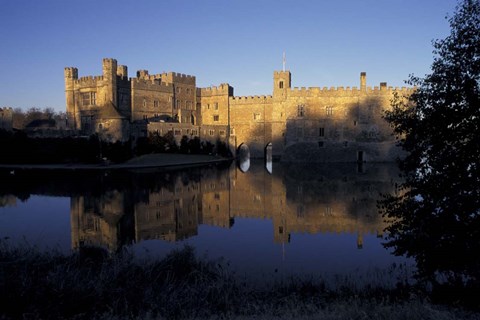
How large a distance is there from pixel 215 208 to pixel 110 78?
26368 millimetres

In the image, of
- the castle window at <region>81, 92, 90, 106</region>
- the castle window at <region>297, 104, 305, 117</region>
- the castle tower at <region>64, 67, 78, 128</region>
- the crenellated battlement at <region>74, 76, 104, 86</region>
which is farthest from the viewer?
the castle window at <region>297, 104, 305, 117</region>

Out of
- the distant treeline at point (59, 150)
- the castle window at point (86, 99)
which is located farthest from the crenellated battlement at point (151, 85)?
the distant treeline at point (59, 150)

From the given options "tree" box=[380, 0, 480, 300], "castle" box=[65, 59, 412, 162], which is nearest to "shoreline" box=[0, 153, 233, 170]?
"castle" box=[65, 59, 412, 162]

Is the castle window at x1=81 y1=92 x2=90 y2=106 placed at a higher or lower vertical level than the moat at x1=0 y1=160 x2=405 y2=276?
higher

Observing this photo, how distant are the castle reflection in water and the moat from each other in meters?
0.04

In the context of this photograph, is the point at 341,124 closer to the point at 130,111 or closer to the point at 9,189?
the point at 130,111

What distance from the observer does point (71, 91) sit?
4162 cm

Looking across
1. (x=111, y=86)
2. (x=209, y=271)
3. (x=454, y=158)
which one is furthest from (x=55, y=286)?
(x=111, y=86)

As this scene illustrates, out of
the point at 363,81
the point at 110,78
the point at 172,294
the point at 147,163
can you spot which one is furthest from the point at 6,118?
the point at 172,294

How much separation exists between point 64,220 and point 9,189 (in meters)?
9.62

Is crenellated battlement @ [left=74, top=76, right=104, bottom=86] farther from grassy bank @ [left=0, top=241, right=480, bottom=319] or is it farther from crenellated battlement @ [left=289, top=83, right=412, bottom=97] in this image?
grassy bank @ [left=0, top=241, right=480, bottom=319]

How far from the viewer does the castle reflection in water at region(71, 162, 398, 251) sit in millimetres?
12758

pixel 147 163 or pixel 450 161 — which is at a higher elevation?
pixel 450 161

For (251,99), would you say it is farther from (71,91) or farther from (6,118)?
(6,118)
